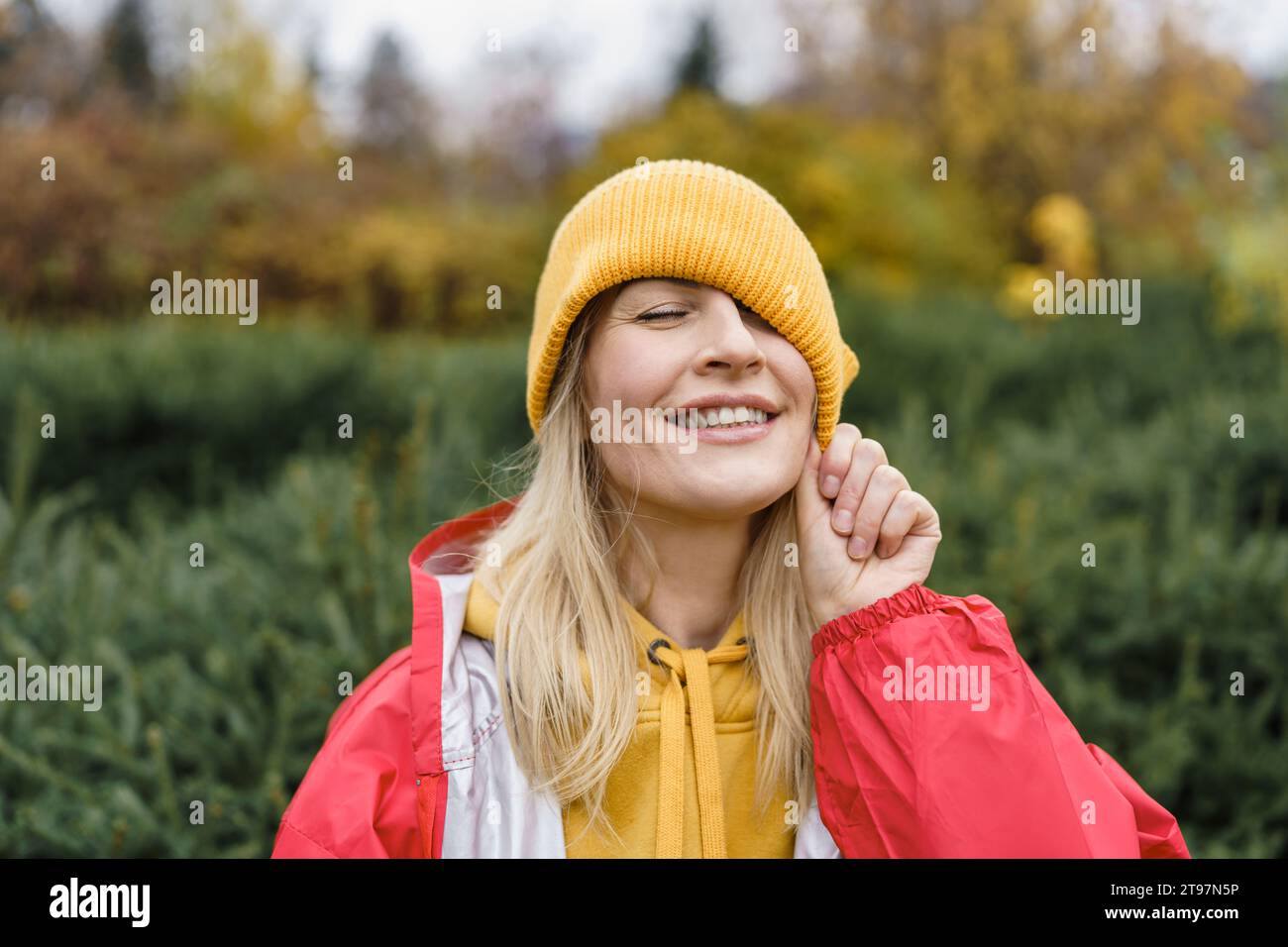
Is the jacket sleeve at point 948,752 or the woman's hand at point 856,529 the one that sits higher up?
the woman's hand at point 856,529

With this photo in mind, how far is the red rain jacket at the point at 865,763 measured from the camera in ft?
5.41

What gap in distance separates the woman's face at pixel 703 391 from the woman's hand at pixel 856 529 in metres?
0.08

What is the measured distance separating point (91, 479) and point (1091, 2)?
1606 centimetres

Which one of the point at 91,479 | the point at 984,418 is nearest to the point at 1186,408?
the point at 984,418

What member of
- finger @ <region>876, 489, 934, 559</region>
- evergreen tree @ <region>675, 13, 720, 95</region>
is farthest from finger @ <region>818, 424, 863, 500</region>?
evergreen tree @ <region>675, 13, 720, 95</region>

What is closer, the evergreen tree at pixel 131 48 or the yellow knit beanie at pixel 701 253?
the yellow knit beanie at pixel 701 253

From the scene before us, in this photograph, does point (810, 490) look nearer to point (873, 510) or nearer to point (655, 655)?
point (873, 510)

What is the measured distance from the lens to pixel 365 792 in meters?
1.64

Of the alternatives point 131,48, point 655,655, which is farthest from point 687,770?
point 131,48

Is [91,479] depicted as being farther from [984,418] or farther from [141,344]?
[984,418]

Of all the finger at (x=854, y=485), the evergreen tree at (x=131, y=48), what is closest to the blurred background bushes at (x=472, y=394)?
the evergreen tree at (x=131, y=48)

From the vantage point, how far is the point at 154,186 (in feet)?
35.3

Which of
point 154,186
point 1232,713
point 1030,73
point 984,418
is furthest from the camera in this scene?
point 1030,73

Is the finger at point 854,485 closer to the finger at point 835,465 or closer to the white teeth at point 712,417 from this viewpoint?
the finger at point 835,465
